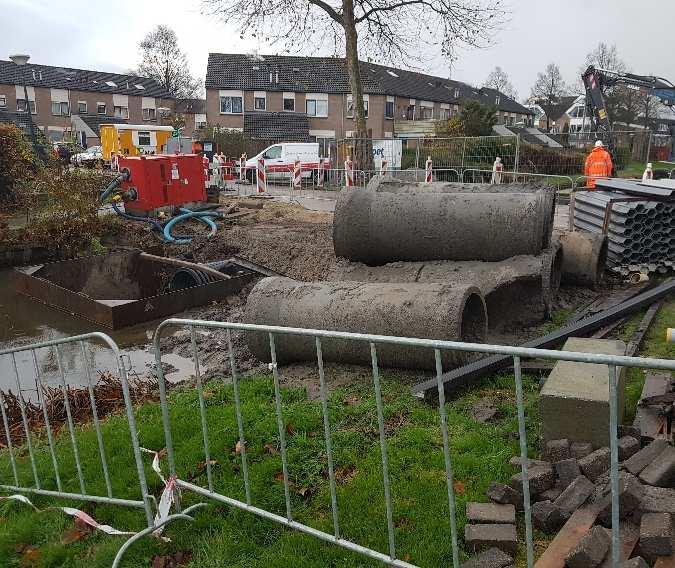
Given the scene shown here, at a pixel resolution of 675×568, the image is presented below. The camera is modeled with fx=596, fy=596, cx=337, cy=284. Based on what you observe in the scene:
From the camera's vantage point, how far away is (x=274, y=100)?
50438mm

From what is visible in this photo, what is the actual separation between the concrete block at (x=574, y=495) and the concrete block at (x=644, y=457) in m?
0.23

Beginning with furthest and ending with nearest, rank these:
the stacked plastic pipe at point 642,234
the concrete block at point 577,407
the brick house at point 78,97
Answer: the brick house at point 78,97
the stacked plastic pipe at point 642,234
the concrete block at point 577,407

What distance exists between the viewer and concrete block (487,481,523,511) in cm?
332

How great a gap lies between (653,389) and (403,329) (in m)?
2.04

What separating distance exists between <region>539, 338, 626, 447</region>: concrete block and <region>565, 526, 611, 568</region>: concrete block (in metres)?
1.23

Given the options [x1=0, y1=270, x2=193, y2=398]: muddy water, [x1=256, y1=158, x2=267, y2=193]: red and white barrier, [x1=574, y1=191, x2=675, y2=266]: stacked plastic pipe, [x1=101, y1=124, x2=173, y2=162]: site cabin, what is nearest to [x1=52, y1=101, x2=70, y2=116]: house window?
[x1=101, y1=124, x2=173, y2=162]: site cabin

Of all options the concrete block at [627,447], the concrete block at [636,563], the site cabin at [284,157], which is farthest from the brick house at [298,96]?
the concrete block at [636,563]

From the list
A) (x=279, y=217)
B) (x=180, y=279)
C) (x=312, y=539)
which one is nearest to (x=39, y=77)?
(x=279, y=217)

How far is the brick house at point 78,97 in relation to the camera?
191 feet

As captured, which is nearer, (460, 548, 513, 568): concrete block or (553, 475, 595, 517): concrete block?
(460, 548, 513, 568): concrete block

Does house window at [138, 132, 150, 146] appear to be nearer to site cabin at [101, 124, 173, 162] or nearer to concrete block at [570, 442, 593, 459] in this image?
site cabin at [101, 124, 173, 162]

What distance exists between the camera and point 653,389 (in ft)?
14.5

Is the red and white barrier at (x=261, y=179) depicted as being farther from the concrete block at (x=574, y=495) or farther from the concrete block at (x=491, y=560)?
the concrete block at (x=491, y=560)

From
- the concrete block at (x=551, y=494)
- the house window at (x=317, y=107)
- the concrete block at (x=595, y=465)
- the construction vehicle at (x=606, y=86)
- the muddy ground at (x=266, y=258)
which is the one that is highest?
the house window at (x=317, y=107)
